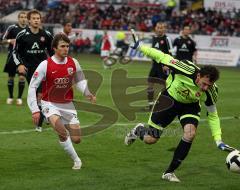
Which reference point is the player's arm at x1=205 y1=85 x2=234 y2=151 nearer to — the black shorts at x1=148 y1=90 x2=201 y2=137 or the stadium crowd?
the black shorts at x1=148 y1=90 x2=201 y2=137

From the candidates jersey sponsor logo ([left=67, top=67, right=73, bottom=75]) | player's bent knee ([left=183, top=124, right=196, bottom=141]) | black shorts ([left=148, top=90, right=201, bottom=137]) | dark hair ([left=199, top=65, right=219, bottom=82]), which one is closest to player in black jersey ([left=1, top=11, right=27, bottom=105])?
jersey sponsor logo ([left=67, top=67, right=73, bottom=75])

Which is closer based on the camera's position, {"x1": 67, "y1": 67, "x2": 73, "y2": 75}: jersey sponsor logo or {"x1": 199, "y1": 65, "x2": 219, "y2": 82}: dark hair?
{"x1": 199, "y1": 65, "x2": 219, "y2": 82}: dark hair

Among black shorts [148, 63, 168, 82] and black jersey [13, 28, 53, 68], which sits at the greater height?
black jersey [13, 28, 53, 68]

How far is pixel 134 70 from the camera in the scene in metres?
30.5

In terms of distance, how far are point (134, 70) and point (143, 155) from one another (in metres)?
19.7

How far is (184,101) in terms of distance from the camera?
9.30 m

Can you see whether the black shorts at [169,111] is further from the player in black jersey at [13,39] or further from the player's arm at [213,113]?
the player in black jersey at [13,39]

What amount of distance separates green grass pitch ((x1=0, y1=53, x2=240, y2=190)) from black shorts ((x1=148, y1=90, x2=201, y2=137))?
79cm

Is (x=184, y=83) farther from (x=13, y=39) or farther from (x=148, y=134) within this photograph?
(x=13, y=39)

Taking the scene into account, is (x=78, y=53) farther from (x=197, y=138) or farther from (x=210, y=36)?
(x=197, y=138)

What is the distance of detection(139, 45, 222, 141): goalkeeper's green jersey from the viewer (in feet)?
29.2

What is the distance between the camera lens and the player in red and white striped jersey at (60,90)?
9367 millimetres

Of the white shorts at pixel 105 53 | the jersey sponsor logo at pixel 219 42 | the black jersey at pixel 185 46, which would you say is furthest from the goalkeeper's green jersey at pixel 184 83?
the jersey sponsor logo at pixel 219 42

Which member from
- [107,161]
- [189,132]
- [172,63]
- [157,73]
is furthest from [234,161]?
[157,73]
